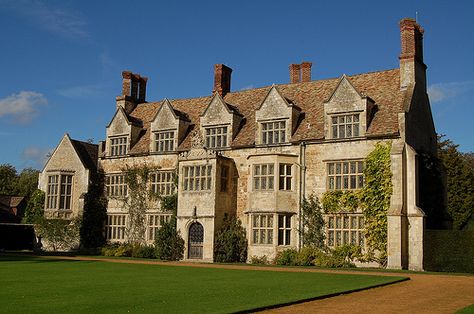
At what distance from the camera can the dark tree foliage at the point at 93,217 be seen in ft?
123

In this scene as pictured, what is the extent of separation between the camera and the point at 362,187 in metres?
28.2

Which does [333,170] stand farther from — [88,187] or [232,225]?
[88,187]

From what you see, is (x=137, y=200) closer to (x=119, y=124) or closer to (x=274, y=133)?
(x=119, y=124)

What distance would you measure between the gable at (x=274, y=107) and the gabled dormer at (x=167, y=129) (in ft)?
19.2

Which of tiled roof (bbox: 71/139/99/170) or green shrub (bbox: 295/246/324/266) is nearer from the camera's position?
green shrub (bbox: 295/246/324/266)

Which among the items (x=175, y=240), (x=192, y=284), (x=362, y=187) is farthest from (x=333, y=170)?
(x=192, y=284)

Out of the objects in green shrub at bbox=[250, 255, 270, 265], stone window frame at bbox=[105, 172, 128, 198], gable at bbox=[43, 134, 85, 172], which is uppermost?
gable at bbox=[43, 134, 85, 172]

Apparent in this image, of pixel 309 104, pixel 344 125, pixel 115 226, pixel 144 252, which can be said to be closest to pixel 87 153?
pixel 115 226

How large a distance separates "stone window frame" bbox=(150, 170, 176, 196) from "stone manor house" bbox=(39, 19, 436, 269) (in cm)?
6

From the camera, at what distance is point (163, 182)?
35.6m

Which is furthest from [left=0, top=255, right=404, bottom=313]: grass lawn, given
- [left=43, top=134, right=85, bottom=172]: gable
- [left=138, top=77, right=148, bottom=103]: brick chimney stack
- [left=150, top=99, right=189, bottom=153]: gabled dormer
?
[left=138, top=77, right=148, bottom=103]: brick chimney stack

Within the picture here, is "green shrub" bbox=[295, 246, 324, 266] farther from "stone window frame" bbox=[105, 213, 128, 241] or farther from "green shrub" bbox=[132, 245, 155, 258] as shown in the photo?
"stone window frame" bbox=[105, 213, 128, 241]

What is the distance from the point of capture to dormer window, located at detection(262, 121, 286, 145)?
103 feet

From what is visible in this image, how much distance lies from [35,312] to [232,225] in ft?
70.1
